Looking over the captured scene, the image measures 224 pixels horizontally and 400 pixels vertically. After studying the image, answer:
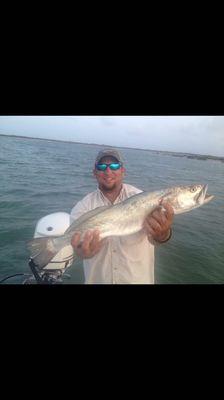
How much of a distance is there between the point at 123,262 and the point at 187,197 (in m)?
0.99

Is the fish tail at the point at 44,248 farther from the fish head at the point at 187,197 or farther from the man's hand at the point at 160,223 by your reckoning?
the fish head at the point at 187,197

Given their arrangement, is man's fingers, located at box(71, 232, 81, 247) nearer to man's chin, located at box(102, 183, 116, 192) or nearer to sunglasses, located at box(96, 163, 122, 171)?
man's chin, located at box(102, 183, 116, 192)

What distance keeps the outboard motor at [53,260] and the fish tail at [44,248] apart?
0.81 metres

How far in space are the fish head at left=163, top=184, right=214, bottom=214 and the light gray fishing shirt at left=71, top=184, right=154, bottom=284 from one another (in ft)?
1.59

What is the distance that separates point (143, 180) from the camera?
17.9 metres

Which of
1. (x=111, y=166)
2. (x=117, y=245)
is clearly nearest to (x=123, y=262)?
(x=117, y=245)

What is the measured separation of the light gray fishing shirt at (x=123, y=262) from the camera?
3094 mm

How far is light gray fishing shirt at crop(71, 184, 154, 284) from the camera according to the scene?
3.09 meters

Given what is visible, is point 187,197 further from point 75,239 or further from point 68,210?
point 68,210

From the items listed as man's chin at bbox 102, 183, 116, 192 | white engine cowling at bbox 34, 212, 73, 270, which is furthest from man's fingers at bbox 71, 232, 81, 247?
white engine cowling at bbox 34, 212, 73, 270

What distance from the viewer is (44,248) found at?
127 inches

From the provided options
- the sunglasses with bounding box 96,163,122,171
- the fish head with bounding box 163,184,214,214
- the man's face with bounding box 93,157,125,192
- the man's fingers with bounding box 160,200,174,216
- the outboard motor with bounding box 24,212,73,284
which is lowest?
the outboard motor with bounding box 24,212,73,284
